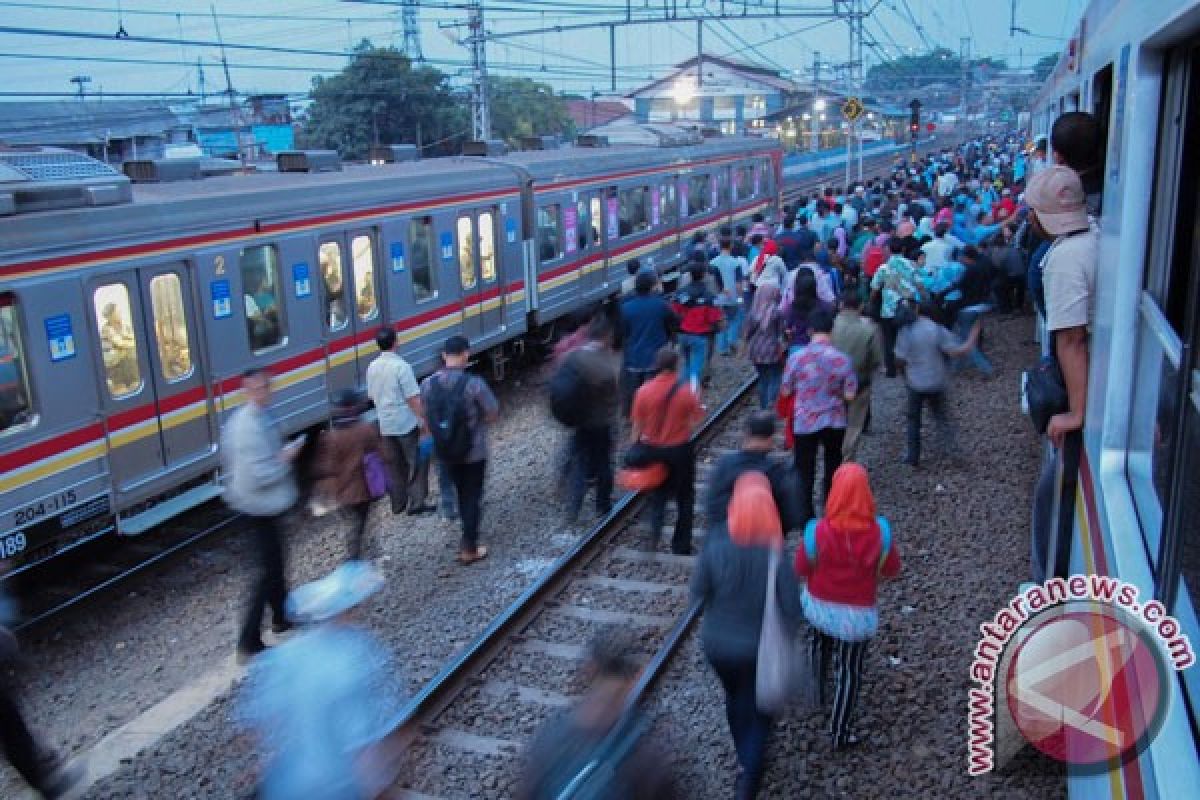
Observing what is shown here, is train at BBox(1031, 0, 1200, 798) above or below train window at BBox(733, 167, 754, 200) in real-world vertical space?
above

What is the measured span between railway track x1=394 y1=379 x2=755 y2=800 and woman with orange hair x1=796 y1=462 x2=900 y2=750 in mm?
1056

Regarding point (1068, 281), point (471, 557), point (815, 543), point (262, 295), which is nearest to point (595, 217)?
point (262, 295)

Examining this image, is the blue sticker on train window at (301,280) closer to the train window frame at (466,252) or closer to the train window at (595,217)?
the train window frame at (466,252)

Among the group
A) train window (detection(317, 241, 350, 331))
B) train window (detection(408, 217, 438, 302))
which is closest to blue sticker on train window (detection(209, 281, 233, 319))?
train window (detection(317, 241, 350, 331))

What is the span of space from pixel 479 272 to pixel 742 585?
9.41 metres

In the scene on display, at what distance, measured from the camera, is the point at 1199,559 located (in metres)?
2.59

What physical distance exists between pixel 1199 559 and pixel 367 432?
226 inches

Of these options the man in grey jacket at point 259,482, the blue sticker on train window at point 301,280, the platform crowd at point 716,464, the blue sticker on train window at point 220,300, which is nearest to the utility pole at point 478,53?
the platform crowd at point 716,464

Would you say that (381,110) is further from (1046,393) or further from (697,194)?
(1046,393)

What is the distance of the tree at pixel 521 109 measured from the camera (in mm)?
46781

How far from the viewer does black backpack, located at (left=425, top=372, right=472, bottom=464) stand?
A: 7734mm

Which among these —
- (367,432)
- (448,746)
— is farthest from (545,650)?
(367,432)

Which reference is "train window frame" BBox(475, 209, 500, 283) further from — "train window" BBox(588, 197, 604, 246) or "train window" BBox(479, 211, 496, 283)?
"train window" BBox(588, 197, 604, 246)

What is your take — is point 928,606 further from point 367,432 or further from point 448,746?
point 367,432
